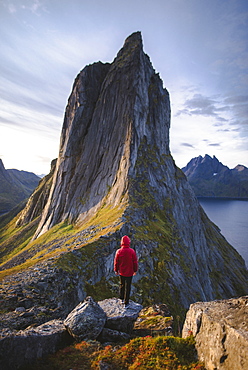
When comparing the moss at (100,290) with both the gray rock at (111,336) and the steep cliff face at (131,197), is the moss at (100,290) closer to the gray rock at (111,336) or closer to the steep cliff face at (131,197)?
Result: the steep cliff face at (131,197)

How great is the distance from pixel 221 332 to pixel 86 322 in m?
5.16

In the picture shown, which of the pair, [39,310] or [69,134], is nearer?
[39,310]

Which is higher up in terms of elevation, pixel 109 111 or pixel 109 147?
pixel 109 111

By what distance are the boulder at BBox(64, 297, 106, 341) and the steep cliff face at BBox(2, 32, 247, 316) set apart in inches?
257

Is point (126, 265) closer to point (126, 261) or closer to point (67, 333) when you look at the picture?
point (126, 261)

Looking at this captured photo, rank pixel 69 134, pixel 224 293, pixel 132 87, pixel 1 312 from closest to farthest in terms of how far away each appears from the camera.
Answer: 1. pixel 1 312
2. pixel 224 293
3. pixel 132 87
4. pixel 69 134

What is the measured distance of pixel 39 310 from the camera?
420 inches

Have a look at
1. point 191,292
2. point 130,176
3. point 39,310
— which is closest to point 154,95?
point 130,176

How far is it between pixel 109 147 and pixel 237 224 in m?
124

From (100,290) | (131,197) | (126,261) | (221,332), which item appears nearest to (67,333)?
(126,261)

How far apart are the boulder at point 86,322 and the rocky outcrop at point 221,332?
3542 mm

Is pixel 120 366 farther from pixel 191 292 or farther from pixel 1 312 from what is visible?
pixel 191 292

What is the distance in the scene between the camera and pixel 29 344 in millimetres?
6938

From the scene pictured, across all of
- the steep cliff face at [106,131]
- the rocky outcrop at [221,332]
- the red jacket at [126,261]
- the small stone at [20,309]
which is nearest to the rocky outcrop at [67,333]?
the small stone at [20,309]
